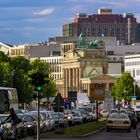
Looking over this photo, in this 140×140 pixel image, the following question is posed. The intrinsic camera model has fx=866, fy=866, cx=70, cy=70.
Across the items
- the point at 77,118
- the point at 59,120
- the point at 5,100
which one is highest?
the point at 5,100

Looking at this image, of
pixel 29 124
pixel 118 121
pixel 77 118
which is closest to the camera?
pixel 29 124

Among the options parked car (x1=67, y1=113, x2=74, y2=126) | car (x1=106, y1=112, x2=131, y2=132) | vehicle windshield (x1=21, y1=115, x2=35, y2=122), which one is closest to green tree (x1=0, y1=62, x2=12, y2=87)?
parked car (x1=67, y1=113, x2=74, y2=126)

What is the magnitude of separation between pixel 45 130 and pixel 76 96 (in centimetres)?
4960

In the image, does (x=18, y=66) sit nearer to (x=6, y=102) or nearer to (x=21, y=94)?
(x=21, y=94)

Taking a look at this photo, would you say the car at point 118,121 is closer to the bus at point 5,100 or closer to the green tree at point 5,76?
the bus at point 5,100

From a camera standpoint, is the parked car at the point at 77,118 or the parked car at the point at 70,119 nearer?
the parked car at the point at 70,119

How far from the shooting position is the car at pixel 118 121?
64.5 metres

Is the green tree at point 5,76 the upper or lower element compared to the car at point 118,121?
upper

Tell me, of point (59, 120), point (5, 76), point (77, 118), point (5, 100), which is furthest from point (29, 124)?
point (5, 76)

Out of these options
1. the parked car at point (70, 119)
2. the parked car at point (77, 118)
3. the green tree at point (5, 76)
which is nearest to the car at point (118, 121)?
the parked car at point (70, 119)

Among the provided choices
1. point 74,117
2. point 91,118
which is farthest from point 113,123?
point 91,118

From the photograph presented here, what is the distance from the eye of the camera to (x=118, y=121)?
213 feet

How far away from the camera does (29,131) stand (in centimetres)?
5350

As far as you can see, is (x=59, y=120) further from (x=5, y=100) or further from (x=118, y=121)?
(x=5, y=100)
